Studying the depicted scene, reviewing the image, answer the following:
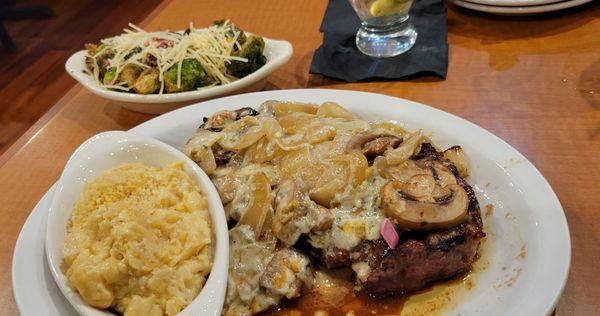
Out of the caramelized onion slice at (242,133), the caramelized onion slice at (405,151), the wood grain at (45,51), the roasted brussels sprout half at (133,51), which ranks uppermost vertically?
the caramelized onion slice at (405,151)

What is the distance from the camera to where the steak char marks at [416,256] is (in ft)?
5.09

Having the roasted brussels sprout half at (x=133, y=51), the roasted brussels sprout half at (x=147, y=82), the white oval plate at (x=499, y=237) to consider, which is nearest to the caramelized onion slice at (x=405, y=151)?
the white oval plate at (x=499, y=237)

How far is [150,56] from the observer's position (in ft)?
9.11

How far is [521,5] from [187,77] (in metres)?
1.85

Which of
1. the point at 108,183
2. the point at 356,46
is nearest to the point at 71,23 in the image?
the point at 356,46

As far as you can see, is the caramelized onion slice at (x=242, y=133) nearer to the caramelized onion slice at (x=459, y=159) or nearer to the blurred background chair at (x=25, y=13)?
the caramelized onion slice at (x=459, y=159)

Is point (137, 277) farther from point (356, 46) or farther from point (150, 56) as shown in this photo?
point (356, 46)

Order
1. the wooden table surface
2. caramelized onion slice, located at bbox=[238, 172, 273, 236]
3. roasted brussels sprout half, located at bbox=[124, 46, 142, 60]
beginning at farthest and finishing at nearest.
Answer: roasted brussels sprout half, located at bbox=[124, 46, 142, 60] → the wooden table surface → caramelized onion slice, located at bbox=[238, 172, 273, 236]

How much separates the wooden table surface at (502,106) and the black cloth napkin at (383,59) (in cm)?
6

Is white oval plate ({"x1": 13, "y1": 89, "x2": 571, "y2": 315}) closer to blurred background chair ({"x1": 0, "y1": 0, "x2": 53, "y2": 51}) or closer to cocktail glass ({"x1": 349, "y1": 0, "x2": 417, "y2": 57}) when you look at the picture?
cocktail glass ({"x1": 349, "y1": 0, "x2": 417, "y2": 57})

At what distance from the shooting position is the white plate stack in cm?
284

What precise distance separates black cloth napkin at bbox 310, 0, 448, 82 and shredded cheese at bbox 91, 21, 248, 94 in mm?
489

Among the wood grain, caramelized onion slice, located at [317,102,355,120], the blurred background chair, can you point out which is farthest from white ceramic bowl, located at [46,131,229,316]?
the blurred background chair

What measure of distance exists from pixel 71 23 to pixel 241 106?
16.2 ft
